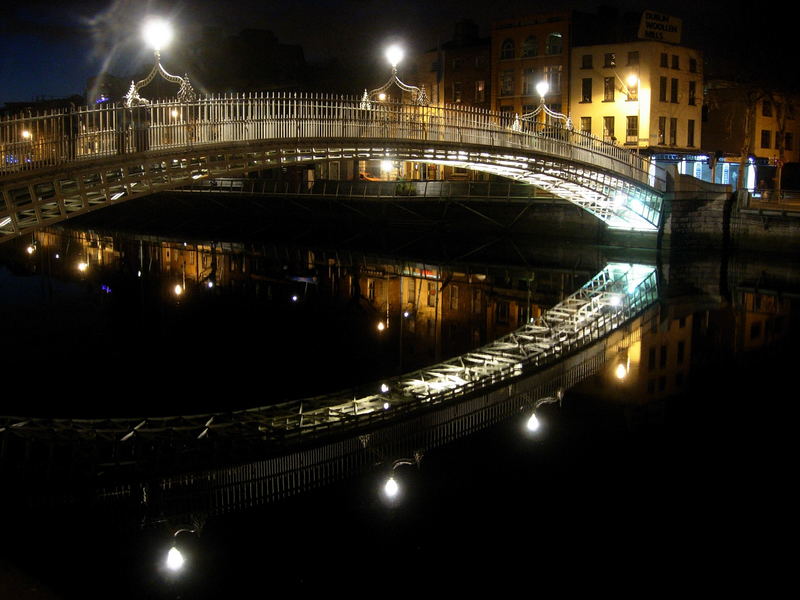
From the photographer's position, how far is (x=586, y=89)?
1810 inches

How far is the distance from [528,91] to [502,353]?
35101mm

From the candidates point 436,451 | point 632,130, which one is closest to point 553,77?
point 632,130

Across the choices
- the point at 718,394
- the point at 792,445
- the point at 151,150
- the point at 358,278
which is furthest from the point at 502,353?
the point at 358,278

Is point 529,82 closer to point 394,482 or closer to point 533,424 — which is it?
point 533,424

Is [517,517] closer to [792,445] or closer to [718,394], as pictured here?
[792,445]

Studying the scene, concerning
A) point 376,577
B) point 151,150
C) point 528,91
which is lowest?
point 376,577

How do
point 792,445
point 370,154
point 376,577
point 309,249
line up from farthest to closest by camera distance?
point 309,249
point 370,154
point 792,445
point 376,577

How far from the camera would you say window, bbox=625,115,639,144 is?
4412 cm

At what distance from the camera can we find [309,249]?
3350 cm

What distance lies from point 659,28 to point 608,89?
12.4ft

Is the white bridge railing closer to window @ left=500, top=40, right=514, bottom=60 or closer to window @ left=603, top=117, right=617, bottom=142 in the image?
window @ left=603, top=117, right=617, bottom=142

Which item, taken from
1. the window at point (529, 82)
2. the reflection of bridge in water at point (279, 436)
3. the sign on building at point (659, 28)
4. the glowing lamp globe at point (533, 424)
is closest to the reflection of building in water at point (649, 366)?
the reflection of bridge in water at point (279, 436)

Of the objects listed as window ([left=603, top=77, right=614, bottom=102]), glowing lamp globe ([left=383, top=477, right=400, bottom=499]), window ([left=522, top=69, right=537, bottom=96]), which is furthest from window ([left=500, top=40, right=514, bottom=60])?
glowing lamp globe ([left=383, top=477, right=400, bottom=499])

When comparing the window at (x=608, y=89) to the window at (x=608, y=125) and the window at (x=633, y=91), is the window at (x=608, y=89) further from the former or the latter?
the window at (x=633, y=91)
